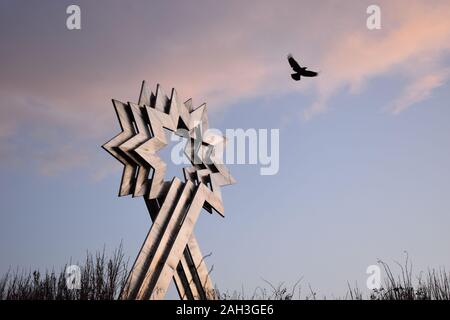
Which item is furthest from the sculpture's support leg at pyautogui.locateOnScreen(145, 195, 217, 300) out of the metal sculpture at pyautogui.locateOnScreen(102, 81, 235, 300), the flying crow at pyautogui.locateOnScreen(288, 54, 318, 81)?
the flying crow at pyautogui.locateOnScreen(288, 54, 318, 81)

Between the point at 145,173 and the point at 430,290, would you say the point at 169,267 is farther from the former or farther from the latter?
the point at 430,290

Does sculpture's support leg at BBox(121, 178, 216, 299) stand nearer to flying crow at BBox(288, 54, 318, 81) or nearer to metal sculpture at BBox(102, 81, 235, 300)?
metal sculpture at BBox(102, 81, 235, 300)

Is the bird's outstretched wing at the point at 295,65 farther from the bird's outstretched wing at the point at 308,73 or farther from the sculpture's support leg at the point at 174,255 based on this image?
the sculpture's support leg at the point at 174,255

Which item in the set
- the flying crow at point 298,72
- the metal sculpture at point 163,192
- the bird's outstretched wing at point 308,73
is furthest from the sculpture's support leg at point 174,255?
the bird's outstretched wing at point 308,73

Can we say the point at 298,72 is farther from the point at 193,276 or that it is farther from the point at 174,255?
the point at 193,276

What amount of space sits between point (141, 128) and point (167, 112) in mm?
740

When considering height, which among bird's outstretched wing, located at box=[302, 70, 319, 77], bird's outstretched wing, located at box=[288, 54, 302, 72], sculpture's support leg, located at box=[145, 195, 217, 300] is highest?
bird's outstretched wing, located at box=[288, 54, 302, 72]

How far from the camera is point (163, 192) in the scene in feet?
25.9

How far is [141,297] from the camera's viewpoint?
718 cm

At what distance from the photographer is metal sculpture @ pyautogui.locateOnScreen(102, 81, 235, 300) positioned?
24.0ft

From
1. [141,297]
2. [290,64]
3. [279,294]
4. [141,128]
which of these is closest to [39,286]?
[141,297]

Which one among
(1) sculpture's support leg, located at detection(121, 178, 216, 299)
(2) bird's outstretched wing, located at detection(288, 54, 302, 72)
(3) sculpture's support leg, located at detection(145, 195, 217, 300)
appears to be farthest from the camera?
(2) bird's outstretched wing, located at detection(288, 54, 302, 72)

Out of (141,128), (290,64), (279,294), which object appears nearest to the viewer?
(279,294)
